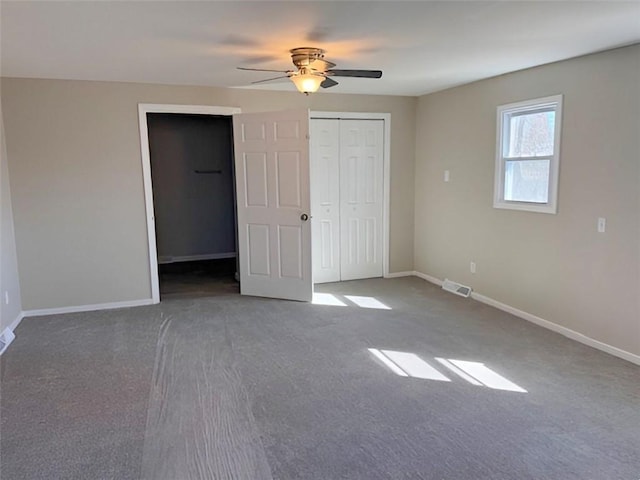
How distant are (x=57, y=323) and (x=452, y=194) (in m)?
4.57

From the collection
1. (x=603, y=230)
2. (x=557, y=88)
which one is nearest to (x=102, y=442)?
(x=603, y=230)

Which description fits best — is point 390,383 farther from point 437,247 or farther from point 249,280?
point 437,247

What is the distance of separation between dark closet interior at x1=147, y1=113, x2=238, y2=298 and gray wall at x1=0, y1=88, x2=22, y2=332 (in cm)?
247

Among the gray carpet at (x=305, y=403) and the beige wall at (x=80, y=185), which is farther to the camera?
the beige wall at (x=80, y=185)

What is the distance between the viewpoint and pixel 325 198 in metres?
5.66

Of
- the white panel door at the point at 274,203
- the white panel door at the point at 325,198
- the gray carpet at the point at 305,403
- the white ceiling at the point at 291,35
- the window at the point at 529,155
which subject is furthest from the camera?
the white panel door at the point at 325,198

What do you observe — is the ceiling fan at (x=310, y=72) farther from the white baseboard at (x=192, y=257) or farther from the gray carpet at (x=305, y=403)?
the white baseboard at (x=192, y=257)

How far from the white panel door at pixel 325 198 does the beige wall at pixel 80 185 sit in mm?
1137

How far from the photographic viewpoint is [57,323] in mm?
4375

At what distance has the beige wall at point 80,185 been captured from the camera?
14.4ft

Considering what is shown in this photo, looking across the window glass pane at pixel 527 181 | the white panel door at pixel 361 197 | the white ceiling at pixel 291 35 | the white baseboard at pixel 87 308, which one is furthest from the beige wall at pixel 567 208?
the white baseboard at pixel 87 308

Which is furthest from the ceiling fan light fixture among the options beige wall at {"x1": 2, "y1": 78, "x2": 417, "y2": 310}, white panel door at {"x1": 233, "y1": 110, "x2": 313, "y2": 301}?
beige wall at {"x1": 2, "y1": 78, "x2": 417, "y2": 310}

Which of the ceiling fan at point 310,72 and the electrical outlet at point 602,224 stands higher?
the ceiling fan at point 310,72

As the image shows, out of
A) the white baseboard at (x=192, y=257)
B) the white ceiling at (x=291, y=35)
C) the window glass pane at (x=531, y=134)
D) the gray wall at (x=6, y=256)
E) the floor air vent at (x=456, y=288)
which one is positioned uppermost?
the white ceiling at (x=291, y=35)
